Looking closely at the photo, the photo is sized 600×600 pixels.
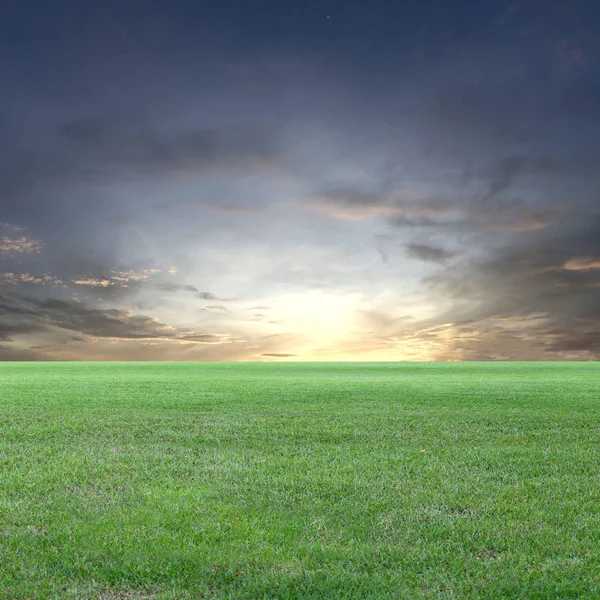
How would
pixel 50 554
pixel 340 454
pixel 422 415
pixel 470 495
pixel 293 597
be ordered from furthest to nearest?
1. pixel 422 415
2. pixel 340 454
3. pixel 470 495
4. pixel 50 554
5. pixel 293 597

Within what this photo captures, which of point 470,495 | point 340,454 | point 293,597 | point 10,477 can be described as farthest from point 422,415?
point 293,597

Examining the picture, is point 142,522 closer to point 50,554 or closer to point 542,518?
point 50,554

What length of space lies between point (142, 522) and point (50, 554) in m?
1.19

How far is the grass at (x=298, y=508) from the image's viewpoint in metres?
5.49

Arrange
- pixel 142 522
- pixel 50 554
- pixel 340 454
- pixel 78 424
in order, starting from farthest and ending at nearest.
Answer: pixel 78 424 < pixel 340 454 < pixel 142 522 < pixel 50 554

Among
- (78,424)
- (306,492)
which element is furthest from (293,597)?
(78,424)

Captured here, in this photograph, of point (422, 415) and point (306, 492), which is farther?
point (422, 415)

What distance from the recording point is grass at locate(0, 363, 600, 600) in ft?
18.0

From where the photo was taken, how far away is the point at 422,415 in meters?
17.2

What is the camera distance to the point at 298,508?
299 inches

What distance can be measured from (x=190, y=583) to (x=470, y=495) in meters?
4.53

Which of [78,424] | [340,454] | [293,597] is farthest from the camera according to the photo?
[78,424]

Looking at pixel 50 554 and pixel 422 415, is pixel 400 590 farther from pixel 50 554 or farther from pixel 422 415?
pixel 422 415

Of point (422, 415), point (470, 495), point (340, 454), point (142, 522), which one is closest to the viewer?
point (142, 522)
